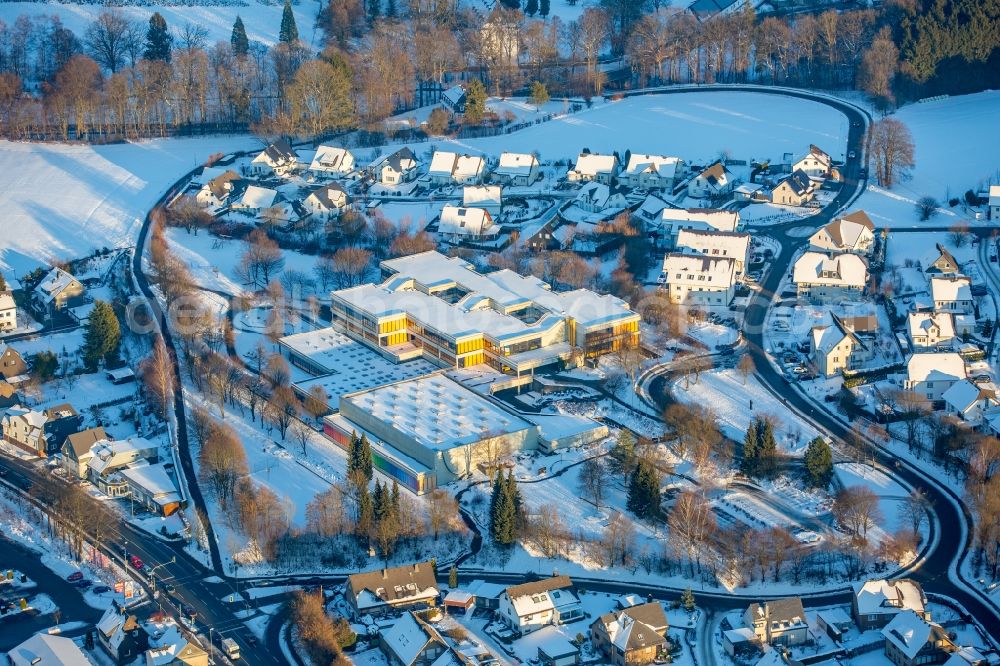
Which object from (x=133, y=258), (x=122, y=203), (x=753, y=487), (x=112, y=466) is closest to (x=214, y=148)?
(x=122, y=203)

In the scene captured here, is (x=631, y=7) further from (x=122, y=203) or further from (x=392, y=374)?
(x=392, y=374)

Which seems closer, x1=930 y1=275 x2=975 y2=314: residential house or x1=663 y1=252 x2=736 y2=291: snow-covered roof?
x1=930 y1=275 x2=975 y2=314: residential house

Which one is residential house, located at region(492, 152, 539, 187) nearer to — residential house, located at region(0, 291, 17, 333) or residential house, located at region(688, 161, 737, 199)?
residential house, located at region(688, 161, 737, 199)

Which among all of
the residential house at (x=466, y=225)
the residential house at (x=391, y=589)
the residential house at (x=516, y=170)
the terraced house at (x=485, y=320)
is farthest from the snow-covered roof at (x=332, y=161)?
the residential house at (x=391, y=589)

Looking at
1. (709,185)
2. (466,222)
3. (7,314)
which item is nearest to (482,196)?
(466,222)

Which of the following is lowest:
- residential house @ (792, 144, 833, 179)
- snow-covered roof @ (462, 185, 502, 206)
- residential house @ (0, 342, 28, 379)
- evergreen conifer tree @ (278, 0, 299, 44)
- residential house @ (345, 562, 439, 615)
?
residential house @ (345, 562, 439, 615)

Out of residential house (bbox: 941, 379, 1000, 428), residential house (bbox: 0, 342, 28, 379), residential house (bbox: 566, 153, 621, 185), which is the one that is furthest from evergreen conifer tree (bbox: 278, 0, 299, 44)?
residential house (bbox: 941, 379, 1000, 428)

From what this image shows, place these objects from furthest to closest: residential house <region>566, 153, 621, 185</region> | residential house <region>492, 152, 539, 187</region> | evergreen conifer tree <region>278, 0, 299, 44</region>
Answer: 1. evergreen conifer tree <region>278, 0, 299, 44</region>
2. residential house <region>492, 152, 539, 187</region>
3. residential house <region>566, 153, 621, 185</region>
